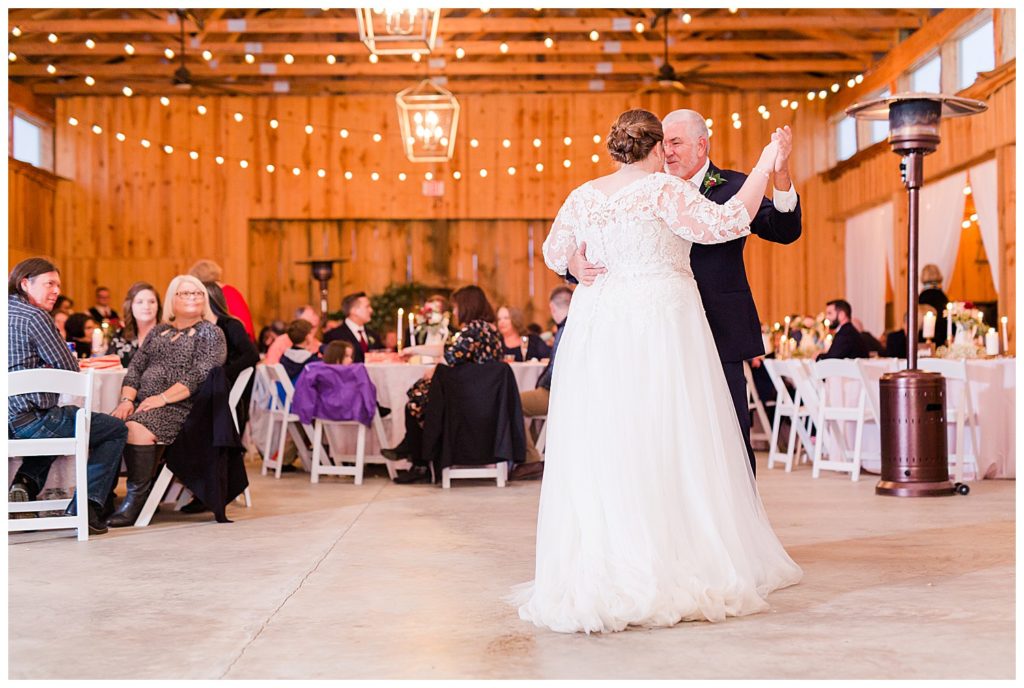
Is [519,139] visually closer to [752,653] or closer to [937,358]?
[937,358]

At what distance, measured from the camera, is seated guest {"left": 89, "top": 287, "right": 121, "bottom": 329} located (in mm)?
13431

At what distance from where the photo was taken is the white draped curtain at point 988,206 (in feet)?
38.0

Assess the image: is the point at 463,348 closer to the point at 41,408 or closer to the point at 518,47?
the point at 41,408

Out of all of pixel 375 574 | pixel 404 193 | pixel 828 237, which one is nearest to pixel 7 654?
pixel 375 574

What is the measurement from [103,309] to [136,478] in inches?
366

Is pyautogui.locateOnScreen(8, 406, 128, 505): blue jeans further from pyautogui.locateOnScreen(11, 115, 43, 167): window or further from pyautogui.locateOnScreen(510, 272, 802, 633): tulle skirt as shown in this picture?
pyautogui.locateOnScreen(11, 115, 43, 167): window

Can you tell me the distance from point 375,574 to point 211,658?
126 centimetres

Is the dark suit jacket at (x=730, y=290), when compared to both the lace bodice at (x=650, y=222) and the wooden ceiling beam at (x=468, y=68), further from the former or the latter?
the wooden ceiling beam at (x=468, y=68)

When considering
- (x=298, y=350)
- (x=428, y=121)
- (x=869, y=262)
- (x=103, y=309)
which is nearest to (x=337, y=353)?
(x=298, y=350)

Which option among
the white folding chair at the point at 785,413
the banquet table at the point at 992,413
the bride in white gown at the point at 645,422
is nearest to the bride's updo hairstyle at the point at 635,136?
the bride in white gown at the point at 645,422

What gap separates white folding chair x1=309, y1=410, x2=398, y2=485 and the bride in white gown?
3945 mm

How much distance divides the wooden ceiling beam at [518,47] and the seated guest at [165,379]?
835cm

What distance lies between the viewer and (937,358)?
7312 millimetres

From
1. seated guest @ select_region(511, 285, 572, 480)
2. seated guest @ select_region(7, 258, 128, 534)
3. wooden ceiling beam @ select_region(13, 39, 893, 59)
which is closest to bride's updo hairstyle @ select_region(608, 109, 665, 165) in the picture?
seated guest @ select_region(7, 258, 128, 534)
